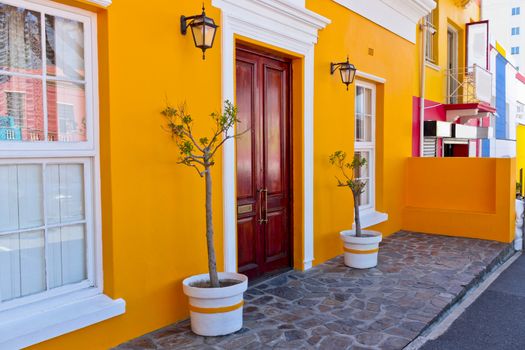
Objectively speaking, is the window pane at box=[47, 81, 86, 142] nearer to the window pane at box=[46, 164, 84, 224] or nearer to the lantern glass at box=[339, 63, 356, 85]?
the window pane at box=[46, 164, 84, 224]

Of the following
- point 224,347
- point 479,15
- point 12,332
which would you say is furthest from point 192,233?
point 479,15

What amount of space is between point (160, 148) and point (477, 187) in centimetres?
625

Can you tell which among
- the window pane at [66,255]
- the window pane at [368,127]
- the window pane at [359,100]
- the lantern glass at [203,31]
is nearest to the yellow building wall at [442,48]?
the window pane at [368,127]

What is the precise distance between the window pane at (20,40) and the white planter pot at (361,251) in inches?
161

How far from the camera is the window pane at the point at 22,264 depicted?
3.16 meters

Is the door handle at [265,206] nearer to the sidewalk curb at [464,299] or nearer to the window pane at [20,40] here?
the sidewalk curb at [464,299]

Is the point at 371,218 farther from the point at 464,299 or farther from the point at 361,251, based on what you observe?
the point at 464,299

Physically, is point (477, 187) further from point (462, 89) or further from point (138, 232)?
A: point (138, 232)

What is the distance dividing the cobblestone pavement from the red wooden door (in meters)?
0.36

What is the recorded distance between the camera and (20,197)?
322 cm

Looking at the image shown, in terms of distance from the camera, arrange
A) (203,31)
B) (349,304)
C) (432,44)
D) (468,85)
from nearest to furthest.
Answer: (203,31), (349,304), (432,44), (468,85)

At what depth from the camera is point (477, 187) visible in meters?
8.16

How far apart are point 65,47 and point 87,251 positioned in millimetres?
1542

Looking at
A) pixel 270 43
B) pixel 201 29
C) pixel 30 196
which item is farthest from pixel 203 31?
pixel 30 196
